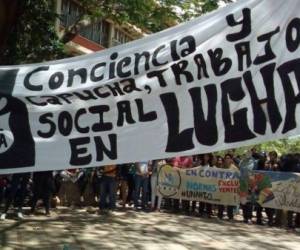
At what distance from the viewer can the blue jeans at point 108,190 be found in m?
12.9

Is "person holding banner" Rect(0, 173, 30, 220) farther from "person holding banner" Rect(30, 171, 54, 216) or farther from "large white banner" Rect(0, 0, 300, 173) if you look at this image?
"large white banner" Rect(0, 0, 300, 173)

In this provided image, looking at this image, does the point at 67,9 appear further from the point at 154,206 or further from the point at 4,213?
the point at 4,213

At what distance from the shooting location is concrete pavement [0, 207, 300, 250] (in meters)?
8.72

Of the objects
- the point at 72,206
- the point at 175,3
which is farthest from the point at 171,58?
the point at 175,3

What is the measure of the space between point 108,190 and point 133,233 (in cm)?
331

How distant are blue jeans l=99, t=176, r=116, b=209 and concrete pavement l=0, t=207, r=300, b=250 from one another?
1.72ft

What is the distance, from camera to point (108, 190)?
13047 millimetres

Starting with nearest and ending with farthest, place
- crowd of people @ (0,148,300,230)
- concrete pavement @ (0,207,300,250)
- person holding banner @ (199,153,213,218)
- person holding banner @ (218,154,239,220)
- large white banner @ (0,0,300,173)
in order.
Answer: large white banner @ (0,0,300,173) → concrete pavement @ (0,207,300,250) → crowd of people @ (0,148,300,230) → person holding banner @ (218,154,239,220) → person holding banner @ (199,153,213,218)

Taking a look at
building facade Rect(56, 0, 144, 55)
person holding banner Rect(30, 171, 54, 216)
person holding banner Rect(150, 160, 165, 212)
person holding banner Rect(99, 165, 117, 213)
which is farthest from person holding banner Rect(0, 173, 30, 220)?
building facade Rect(56, 0, 144, 55)

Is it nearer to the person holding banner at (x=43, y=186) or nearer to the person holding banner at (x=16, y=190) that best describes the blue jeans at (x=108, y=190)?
the person holding banner at (x=43, y=186)

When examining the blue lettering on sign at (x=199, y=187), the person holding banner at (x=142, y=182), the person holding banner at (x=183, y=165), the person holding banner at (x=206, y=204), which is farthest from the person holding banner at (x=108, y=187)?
the person holding banner at (x=206, y=204)

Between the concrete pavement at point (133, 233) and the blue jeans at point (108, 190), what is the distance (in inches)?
20.7

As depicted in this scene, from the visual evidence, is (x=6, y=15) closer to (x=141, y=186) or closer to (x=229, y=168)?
(x=229, y=168)

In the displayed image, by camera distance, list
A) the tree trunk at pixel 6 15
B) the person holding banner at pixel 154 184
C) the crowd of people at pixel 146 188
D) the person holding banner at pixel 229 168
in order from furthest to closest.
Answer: the person holding banner at pixel 154 184 → the person holding banner at pixel 229 168 → the crowd of people at pixel 146 188 → the tree trunk at pixel 6 15
